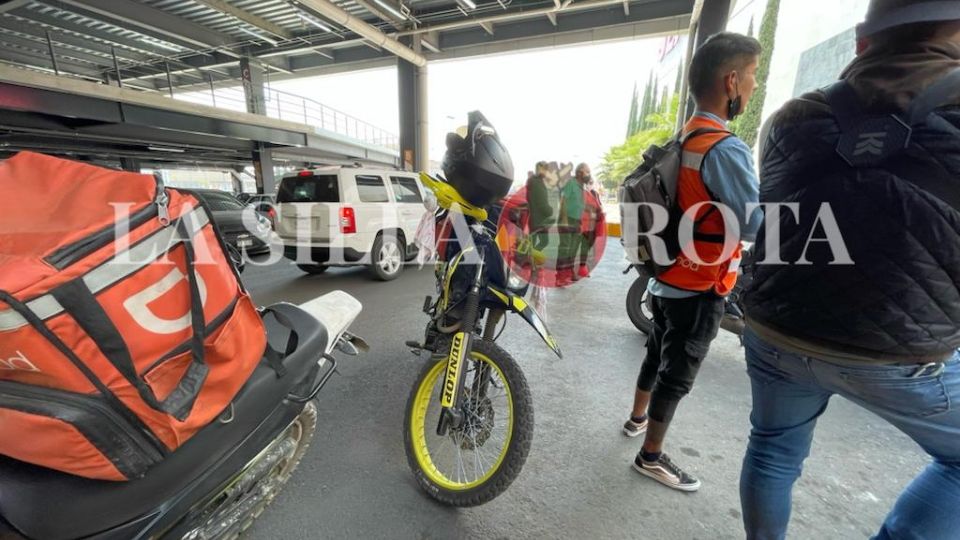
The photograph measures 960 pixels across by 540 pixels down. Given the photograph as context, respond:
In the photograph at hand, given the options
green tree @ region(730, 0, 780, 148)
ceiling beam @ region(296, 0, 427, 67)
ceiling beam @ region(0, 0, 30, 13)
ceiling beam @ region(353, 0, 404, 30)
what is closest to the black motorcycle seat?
ceiling beam @ region(296, 0, 427, 67)

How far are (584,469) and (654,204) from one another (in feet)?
4.69

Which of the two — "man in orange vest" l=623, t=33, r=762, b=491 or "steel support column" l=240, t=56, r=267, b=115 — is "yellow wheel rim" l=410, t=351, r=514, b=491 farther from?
"steel support column" l=240, t=56, r=267, b=115

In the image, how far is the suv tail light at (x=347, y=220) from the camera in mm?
5574

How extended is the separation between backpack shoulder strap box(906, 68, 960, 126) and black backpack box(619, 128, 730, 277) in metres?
0.71

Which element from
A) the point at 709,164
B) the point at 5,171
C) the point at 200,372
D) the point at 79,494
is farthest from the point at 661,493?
the point at 5,171

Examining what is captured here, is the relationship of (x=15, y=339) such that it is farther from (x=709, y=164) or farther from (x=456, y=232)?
(x=709, y=164)

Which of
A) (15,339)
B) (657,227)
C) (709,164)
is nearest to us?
(15,339)

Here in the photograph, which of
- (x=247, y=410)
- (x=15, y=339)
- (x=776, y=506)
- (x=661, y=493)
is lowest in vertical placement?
(x=661, y=493)

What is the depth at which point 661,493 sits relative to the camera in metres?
1.90

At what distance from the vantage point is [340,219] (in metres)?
5.57

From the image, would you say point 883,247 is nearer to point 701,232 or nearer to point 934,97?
point 934,97

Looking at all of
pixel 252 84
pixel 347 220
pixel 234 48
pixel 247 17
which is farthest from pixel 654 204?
pixel 234 48

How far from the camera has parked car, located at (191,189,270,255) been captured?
703 cm

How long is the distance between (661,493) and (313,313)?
197cm
